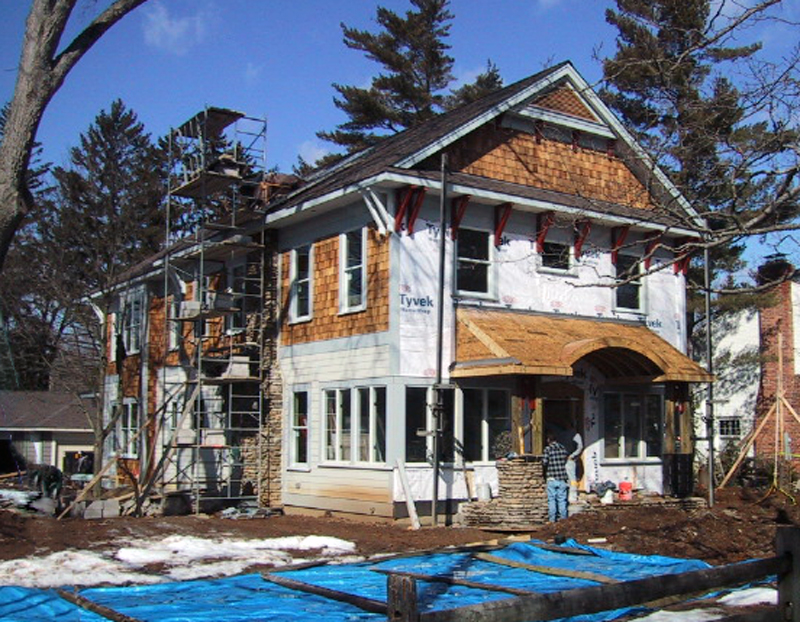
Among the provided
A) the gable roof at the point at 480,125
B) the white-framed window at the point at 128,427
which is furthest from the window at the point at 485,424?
the white-framed window at the point at 128,427

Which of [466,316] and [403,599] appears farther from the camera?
[466,316]

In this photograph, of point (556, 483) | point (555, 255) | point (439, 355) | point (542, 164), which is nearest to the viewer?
point (556, 483)

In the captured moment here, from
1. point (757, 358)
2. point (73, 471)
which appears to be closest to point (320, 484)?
point (757, 358)

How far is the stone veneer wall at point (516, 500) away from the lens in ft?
57.9

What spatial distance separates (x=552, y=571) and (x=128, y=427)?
21275 mm

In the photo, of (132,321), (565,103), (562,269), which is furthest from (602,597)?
(132,321)

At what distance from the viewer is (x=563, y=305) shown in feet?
71.4

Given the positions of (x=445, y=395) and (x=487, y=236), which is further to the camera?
(x=487, y=236)

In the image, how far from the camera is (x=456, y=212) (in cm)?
2011

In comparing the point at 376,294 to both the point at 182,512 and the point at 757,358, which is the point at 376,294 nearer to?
the point at 182,512

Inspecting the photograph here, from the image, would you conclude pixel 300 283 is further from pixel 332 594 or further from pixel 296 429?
pixel 332 594

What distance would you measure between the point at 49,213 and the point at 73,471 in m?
19.9

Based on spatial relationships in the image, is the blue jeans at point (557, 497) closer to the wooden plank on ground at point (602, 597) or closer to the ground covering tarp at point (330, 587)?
the ground covering tarp at point (330, 587)

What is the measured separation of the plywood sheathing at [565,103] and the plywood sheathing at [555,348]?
4995mm
